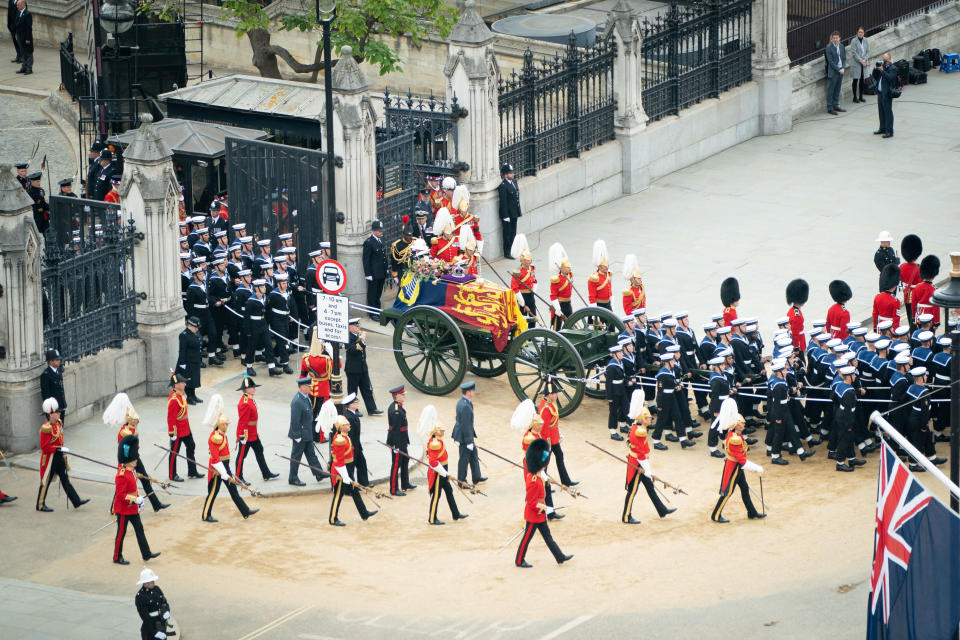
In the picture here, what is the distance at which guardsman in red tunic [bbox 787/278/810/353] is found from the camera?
2267cm

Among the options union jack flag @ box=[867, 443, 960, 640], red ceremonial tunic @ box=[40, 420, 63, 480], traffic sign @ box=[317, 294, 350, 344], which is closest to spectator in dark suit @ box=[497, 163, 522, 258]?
traffic sign @ box=[317, 294, 350, 344]

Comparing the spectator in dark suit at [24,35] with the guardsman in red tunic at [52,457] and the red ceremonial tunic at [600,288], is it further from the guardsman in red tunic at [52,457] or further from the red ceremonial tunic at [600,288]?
the guardsman in red tunic at [52,457]

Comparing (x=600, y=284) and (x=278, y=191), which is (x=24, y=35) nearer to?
(x=278, y=191)

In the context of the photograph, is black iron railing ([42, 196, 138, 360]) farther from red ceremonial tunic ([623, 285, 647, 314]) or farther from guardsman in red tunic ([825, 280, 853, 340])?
guardsman in red tunic ([825, 280, 853, 340])

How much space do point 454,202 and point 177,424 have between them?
7.28m

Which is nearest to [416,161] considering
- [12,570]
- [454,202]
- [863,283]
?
[454,202]

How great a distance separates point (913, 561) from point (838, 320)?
1151 cm

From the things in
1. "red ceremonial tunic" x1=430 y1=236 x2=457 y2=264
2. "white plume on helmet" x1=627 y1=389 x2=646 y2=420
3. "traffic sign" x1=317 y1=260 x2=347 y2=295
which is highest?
"red ceremonial tunic" x1=430 y1=236 x2=457 y2=264

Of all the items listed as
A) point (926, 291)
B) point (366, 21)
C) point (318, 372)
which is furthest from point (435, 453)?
point (366, 21)

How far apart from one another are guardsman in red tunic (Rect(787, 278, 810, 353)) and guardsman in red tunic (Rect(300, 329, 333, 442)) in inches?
252

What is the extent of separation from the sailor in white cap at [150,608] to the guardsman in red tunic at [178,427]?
14.9 ft

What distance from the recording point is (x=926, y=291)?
23.3 meters

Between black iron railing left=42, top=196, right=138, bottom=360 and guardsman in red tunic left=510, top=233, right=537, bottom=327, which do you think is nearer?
black iron railing left=42, top=196, right=138, bottom=360

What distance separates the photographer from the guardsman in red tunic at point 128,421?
18.6 metres
